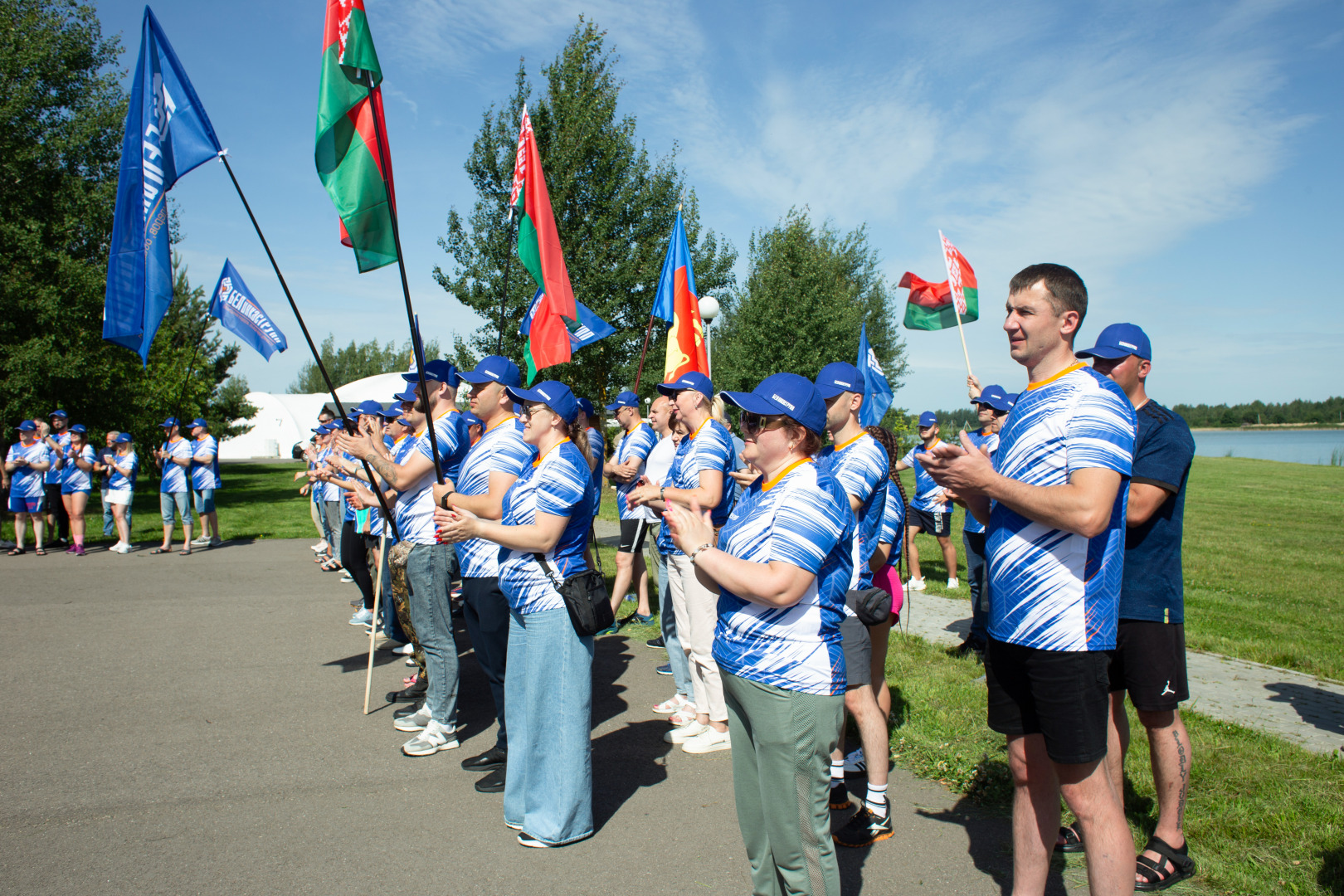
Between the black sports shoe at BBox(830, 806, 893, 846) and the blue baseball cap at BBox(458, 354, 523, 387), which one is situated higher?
the blue baseball cap at BBox(458, 354, 523, 387)

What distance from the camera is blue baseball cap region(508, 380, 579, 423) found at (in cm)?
376

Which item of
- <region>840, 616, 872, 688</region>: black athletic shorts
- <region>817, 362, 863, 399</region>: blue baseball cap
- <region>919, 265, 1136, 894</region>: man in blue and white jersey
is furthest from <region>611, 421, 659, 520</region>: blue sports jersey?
<region>919, 265, 1136, 894</region>: man in blue and white jersey

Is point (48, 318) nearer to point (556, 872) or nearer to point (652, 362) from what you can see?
point (652, 362)

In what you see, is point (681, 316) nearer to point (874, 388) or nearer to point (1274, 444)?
point (874, 388)

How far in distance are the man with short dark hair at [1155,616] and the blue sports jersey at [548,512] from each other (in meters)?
2.36

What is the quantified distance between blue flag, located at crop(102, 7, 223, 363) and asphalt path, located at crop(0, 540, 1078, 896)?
2.45 meters

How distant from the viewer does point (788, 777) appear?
8.18 ft

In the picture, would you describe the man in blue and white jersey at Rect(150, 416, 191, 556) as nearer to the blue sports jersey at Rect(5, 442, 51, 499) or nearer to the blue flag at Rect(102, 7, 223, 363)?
the blue sports jersey at Rect(5, 442, 51, 499)

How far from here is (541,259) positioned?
209 inches

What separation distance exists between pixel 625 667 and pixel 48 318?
17.5 metres

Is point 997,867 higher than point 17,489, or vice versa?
point 17,489

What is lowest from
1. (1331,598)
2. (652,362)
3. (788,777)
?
(1331,598)

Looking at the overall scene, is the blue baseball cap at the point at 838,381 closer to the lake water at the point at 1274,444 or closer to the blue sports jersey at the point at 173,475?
the blue sports jersey at the point at 173,475

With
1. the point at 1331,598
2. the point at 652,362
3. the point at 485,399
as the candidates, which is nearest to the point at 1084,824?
the point at 485,399
